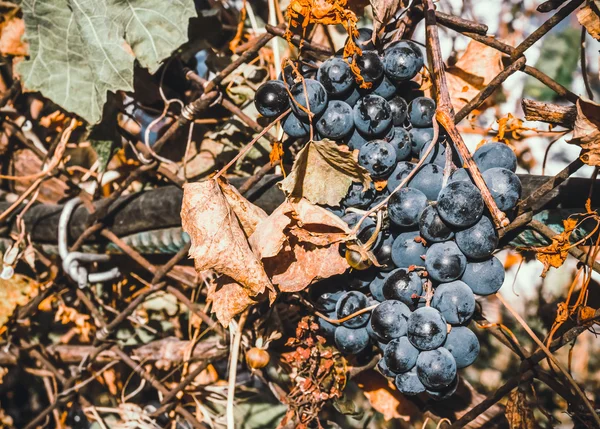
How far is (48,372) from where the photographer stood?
1.35 meters

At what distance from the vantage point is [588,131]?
58 cm

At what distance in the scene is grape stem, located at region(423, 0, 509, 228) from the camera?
58 cm

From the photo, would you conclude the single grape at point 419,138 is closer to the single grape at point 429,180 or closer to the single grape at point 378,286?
the single grape at point 429,180

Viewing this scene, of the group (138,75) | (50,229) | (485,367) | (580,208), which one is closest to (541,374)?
(580,208)

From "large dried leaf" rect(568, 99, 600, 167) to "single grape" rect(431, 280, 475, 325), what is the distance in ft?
0.65

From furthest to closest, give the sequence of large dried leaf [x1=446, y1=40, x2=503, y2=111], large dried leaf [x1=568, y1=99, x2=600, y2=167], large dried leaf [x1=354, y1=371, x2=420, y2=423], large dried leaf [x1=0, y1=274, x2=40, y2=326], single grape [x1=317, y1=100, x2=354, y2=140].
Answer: large dried leaf [x1=0, y1=274, x2=40, y2=326], large dried leaf [x1=354, y1=371, x2=420, y2=423], large dried leaf [x1=446, y1=40, x2=503, y2=111], single grape [x1=317, y1=100, x2=354, y2=140], large dried leaf [x1=568, y1=99, x2=600, y2=167]

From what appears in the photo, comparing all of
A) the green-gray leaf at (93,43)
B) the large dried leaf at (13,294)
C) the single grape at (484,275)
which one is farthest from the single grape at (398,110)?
the large dried leaf at (13,294)

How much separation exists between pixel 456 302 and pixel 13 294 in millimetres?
1080

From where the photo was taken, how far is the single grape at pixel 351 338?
2.36ft

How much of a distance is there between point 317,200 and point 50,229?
31.8 inches

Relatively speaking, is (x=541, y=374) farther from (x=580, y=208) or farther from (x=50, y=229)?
(x=50, y=229)

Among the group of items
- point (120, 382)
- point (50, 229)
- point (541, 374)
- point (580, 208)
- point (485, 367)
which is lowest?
point (485, 367)

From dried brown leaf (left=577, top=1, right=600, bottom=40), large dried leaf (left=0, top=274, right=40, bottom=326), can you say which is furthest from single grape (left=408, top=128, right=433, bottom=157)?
large dried leaf (left=0, top=274, right=40, bottom=326)

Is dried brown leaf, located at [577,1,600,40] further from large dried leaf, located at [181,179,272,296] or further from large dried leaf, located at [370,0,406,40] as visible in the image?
large dried leaf, located at [181,179,272,296]
